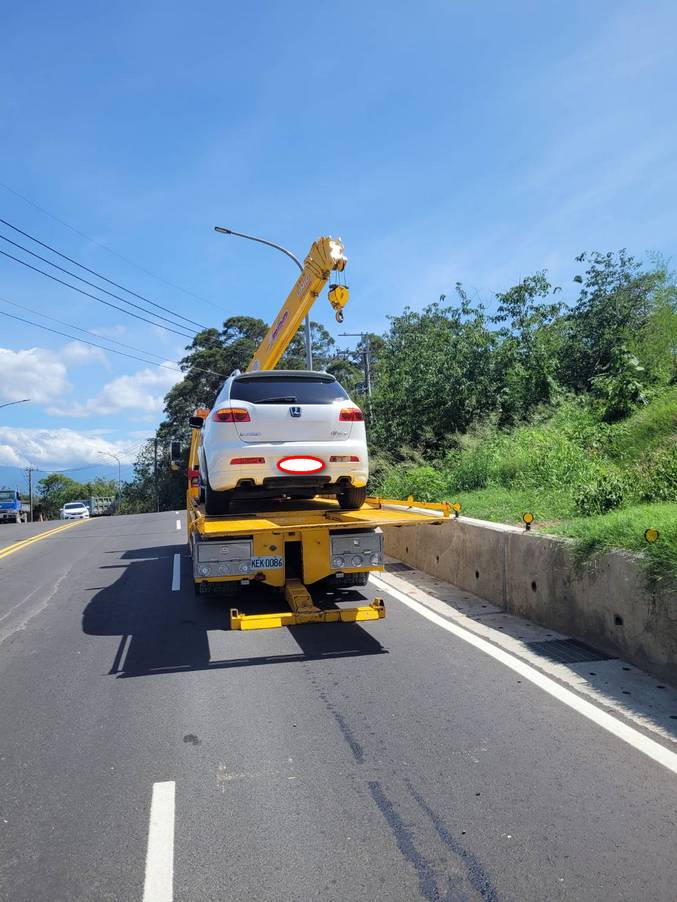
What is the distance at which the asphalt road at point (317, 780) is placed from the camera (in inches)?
113

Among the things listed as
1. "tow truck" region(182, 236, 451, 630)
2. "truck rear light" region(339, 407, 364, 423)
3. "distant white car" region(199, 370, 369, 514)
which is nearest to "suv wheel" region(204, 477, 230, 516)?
"distant white car" region(199, 370, 369, 514)

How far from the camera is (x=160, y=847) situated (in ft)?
10.2

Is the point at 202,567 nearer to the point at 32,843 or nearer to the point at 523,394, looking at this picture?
the point at 32,843

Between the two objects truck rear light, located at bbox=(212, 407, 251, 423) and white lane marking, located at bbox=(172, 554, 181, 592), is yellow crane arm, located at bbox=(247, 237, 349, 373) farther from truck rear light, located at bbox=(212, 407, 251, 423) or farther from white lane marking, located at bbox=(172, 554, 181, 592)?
truck rear light, located at bbox=(212, 407, 251, 423)

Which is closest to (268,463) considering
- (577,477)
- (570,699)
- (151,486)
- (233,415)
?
(233,415)

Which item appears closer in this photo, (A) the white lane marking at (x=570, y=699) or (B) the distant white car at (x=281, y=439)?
(A) the white lane marking at (x=570, y=699)

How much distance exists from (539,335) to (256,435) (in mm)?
14020

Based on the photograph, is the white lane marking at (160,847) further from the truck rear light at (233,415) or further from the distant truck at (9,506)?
the distant truck at (9,506)

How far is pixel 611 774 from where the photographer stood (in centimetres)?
364

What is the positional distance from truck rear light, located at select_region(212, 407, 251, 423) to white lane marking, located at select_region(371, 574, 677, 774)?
9.40ft

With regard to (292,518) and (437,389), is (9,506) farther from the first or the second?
(292,518)

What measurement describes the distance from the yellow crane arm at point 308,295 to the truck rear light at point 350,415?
3.55 meters

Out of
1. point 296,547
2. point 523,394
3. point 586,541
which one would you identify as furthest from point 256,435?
point 523,394

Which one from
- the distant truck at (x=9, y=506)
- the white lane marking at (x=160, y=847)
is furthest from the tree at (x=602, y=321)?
the distant truck at (x=9, y=506)
